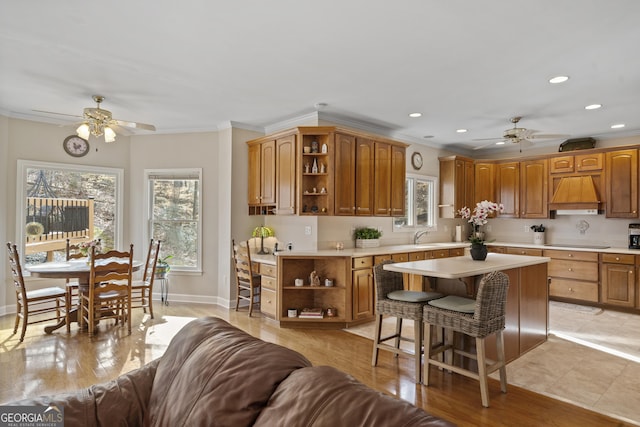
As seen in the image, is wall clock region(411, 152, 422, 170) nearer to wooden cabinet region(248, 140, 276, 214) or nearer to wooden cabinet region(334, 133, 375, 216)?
wooden cabinet region(334, 133, 375, 216)

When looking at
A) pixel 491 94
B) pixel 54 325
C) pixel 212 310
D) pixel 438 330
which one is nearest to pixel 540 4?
pixel 491 94

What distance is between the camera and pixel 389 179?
17.8 ft

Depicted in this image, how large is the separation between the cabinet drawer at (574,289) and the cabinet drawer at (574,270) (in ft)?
0.26

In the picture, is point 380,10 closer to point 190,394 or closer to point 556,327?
point 190,394

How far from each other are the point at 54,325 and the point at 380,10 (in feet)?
15.7

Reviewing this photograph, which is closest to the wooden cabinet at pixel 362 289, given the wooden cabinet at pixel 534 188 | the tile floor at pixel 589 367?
the tile floor at pixel 589 367

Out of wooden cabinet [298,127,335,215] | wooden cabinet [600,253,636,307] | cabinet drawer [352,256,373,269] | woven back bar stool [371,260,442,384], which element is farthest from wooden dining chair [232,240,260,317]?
wooden cabinet [600,253,636,307]

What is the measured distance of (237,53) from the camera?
3.22 m

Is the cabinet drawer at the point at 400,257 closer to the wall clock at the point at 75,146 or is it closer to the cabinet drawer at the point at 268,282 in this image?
the cabinet drawer at the point at 268,282

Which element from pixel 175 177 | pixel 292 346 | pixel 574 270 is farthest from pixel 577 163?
pixel 175 177

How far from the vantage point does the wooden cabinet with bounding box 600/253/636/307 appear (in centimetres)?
533

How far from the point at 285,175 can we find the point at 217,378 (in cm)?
379

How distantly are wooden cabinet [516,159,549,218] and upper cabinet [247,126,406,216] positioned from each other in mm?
2796

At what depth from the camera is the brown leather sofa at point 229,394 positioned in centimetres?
103
